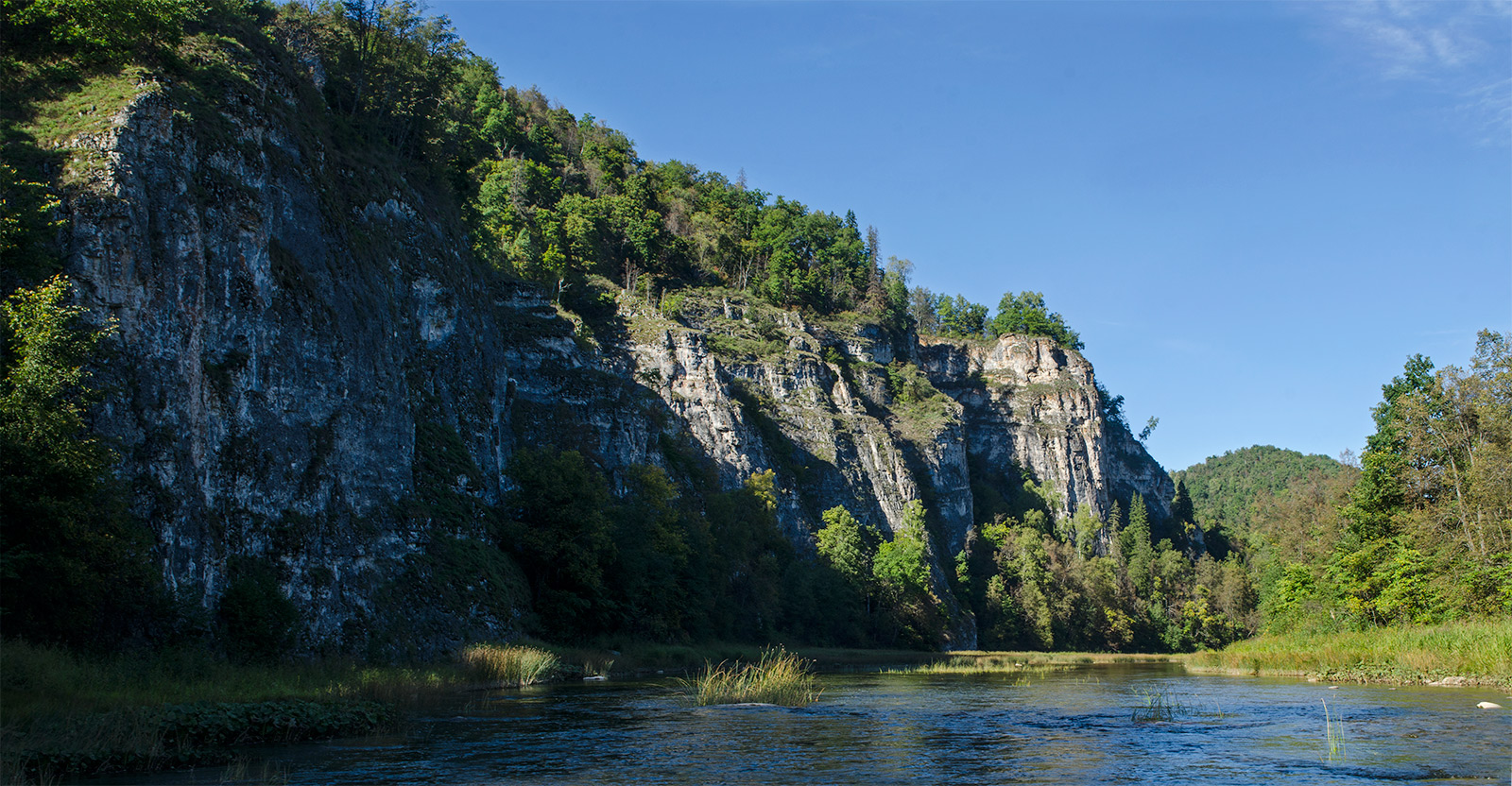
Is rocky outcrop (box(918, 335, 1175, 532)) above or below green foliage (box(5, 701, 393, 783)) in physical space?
above

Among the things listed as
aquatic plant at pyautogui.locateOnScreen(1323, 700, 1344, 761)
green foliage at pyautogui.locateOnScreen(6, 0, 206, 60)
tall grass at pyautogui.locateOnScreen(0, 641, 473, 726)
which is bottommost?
aquatic plant at pyautogui.locateOnScreen(1323, 700, 1344, 761)

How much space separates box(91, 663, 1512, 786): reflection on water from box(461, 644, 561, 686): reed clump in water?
5310 mm

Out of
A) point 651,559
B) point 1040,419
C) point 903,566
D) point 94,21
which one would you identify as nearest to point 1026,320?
point 1040,419

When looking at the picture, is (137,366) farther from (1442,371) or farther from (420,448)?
(1442,371)

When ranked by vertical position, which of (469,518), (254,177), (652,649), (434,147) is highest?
(434,147)

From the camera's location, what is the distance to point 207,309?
3494 cm

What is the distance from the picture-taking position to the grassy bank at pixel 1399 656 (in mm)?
34781

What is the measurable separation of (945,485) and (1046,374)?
51.1m

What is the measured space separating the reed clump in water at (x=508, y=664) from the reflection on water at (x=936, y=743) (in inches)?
209

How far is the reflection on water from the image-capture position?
58.7 ft

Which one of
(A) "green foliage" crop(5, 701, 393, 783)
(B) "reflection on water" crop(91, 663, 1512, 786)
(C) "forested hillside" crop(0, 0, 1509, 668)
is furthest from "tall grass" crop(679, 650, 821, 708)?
(C) "forested hillside" crop(0, 0, 1509, 668)

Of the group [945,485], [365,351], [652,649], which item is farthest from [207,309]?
[945,485]

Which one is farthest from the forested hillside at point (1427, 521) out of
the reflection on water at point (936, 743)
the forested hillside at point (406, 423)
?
the reflection on water at point (936, 743)

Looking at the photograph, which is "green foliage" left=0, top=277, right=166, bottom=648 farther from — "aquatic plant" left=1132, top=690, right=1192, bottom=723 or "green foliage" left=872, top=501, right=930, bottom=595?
"green foliage" left=872, top=501, right=930, bottom=595
